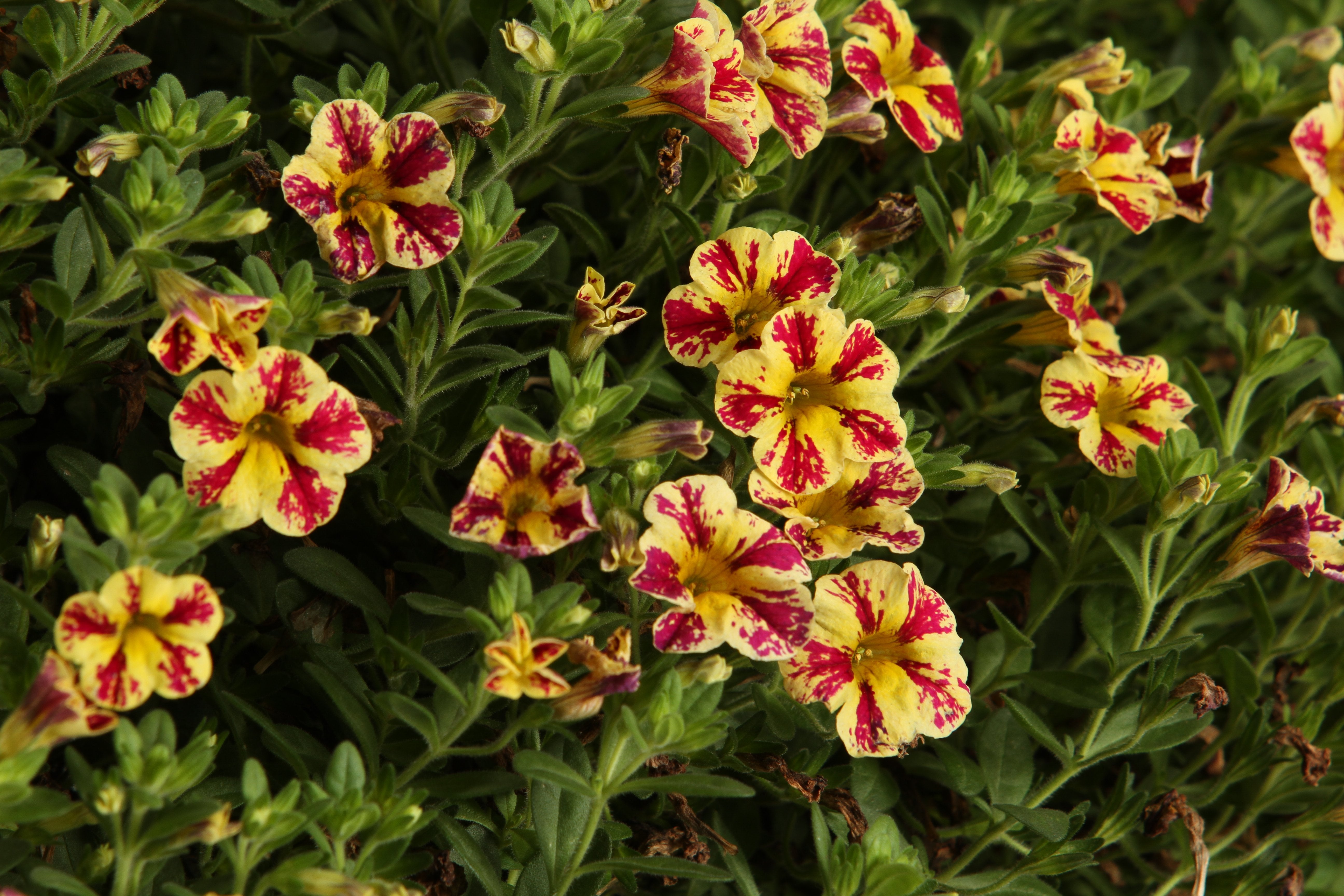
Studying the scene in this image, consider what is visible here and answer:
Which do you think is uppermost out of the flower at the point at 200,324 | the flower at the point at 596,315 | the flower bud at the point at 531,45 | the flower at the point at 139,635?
the flower bud at the point at 531,45

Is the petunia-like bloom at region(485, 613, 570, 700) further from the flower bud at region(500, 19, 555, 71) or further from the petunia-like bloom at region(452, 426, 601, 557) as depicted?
the flower bud at region(500, 19, 555, 71)

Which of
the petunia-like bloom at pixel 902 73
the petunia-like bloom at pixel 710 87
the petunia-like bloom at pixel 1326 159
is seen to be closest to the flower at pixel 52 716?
the petunia-like bloom at pixel 710 87

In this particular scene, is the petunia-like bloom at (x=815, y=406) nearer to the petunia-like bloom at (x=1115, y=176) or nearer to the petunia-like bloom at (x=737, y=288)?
the petunia-like bloom at (x=737, y=288)

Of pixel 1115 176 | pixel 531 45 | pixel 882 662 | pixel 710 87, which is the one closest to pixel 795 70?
pixel 710 87

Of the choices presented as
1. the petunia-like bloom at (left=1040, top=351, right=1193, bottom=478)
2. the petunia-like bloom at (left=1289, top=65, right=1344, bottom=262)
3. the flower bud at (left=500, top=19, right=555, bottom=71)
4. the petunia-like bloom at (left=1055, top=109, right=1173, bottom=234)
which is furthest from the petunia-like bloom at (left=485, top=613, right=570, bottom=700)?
the petunia-like bloom at (left=1289, top=65, right=1344, bottom=262)

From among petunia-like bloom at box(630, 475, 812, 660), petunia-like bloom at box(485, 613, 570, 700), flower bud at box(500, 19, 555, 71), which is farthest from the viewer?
flower bud at box(500, 19, 555, 71)

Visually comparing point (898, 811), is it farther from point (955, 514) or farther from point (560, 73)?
point (560, 73)

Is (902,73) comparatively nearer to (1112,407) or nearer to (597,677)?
(1112,407)
